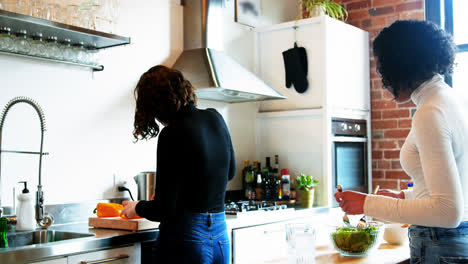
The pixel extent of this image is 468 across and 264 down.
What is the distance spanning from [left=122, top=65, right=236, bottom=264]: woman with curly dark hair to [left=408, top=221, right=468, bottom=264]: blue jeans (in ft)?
2.87

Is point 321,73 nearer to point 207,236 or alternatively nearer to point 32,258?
point 207,236

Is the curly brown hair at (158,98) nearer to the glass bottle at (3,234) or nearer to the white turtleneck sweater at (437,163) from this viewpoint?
the glass bottle at (3,234)

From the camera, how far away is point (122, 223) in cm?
257

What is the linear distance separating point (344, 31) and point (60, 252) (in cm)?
294

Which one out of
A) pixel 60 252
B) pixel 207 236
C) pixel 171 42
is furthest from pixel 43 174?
pixel 171 42

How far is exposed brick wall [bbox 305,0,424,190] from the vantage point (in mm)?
4414

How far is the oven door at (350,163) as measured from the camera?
4098 mm

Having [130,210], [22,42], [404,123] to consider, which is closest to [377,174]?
[404,123]

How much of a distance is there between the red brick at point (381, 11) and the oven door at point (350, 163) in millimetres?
1088

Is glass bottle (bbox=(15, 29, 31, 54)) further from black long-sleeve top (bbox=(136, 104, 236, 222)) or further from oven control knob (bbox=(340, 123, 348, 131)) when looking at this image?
oven control knob (bbox=(340, 123, 348, 131))

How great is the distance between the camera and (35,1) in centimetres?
261

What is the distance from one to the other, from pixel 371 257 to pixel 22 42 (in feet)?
6.34

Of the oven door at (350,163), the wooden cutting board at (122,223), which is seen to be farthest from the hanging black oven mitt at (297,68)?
the wooden cutting board at (122,223)

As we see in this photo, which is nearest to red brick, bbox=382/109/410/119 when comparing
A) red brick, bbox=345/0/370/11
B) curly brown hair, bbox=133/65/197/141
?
red brick, bbox=345/0/370/11
